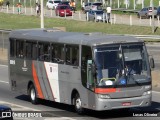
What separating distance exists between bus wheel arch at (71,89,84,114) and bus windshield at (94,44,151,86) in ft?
4.81

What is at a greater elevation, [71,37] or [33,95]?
[71,37]

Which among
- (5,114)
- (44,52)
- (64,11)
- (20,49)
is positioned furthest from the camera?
(64,11)

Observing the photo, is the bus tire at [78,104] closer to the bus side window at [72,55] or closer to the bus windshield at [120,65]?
the bus side window at [72,55]

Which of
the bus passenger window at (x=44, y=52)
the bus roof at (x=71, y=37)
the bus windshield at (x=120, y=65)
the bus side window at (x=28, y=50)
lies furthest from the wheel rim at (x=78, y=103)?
the bus side window at (x=28, y=50)

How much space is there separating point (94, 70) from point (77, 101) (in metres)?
1.80

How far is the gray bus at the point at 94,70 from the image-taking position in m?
20.0

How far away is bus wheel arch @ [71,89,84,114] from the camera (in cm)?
2105

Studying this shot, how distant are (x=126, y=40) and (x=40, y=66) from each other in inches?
180

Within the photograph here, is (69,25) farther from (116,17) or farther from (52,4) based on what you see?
(52,4)

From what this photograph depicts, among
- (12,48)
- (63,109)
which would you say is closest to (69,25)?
(12,48)

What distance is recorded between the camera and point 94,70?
20.0 metres

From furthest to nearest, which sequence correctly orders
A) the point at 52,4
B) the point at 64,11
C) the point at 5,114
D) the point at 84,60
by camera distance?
the point at 52,4, the point at 64,11, the point at 84,60, the point at 5,114

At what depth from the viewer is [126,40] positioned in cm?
2064

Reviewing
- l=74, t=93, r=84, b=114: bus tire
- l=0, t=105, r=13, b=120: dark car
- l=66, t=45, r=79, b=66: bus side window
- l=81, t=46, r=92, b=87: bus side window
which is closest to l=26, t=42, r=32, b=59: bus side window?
l=66, t=45, r=79, b=66: bus side window
